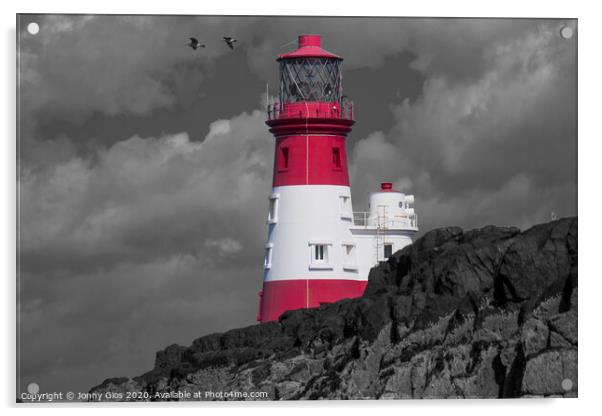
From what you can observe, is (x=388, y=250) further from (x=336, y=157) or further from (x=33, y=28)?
(x=33, y=28)

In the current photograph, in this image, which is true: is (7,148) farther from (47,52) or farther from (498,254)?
(498,254)

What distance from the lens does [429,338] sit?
3039 centimetres

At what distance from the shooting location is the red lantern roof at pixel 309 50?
31489mm

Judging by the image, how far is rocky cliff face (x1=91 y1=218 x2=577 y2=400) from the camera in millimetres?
28141

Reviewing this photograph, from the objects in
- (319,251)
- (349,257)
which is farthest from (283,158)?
(349,257)

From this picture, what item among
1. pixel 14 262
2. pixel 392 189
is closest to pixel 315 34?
pixel 14 262

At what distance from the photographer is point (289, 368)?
3152 centimetres

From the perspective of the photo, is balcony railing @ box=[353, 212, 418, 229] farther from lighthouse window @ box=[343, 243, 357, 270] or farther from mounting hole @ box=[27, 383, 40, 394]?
mounting hole @ box=[27, 383, 40, 394]

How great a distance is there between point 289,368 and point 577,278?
497 cm

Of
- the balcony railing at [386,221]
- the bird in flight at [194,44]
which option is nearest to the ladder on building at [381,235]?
the balcony railing at [386,221]

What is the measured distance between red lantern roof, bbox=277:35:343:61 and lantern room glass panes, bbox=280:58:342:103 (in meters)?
0.79

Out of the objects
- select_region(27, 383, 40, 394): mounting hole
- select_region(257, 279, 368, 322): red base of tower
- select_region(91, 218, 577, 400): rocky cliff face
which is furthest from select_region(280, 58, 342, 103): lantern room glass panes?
select_region(27, 383, 40, 394): mounting hole

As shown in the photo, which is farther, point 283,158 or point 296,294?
point 283,158

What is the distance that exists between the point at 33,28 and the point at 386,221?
40.9ft
